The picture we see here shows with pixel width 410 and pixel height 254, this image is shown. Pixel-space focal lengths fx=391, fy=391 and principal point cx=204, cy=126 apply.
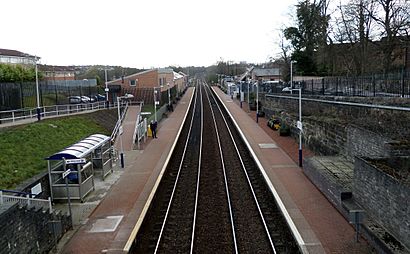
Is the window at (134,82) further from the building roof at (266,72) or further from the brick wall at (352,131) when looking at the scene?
the building roof at (266,72)

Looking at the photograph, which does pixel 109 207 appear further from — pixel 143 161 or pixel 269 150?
pixel 269 150

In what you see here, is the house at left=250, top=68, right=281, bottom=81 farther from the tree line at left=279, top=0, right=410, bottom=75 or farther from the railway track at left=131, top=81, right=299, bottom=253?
the railway track at left=131, top=81, right=299, bottom=253

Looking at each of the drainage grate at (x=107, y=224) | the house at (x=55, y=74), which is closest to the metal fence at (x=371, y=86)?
the drainage grate at (x=107, y=224)

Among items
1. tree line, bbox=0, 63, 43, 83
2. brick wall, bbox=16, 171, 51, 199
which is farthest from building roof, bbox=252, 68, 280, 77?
brick wall, bbox=16, 171, 51, 199

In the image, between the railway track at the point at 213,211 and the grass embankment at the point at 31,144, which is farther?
the grass embankment at the point at 31,144

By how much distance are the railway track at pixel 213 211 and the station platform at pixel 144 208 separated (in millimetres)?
511

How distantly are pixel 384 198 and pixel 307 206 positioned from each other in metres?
3.78

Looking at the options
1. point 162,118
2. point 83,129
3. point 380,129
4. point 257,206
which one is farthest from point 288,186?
point 162,118

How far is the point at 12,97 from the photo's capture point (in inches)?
1060

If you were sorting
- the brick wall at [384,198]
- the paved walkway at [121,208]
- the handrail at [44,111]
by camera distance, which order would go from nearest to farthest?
the brick wall at [384,198]
the paved walkway at [121,208]
the handrail at [44,111]

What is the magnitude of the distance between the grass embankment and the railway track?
5.08 metres

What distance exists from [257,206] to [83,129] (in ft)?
49.5

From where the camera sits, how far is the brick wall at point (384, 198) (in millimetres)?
9617

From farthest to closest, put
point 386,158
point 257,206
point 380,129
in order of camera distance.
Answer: point 380,129
point 257,206
point 386,158
